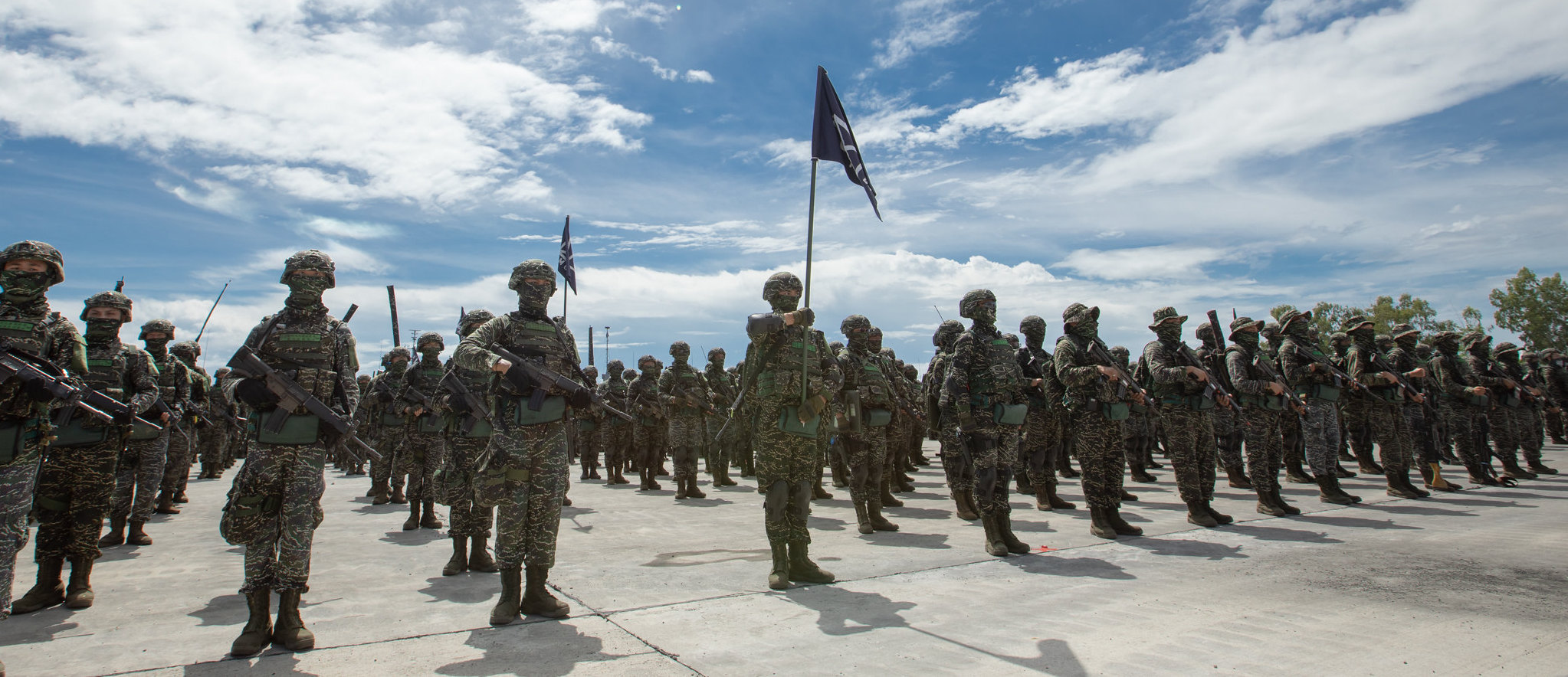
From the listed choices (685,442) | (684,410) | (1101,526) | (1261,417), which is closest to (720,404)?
(684,410)

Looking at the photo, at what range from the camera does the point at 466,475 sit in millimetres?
6492

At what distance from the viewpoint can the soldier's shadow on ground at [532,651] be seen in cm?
354

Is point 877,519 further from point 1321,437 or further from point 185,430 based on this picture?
point 185,430

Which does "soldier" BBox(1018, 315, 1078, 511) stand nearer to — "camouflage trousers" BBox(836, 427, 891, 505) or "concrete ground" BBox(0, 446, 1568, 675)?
"concrete ground" BBox(0, 446, 1568, 675)


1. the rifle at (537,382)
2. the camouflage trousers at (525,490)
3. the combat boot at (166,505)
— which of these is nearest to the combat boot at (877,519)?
the rifle at (537,382)

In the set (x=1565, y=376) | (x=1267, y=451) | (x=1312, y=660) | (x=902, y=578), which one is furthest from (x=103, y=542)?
(x=1565, y=376)

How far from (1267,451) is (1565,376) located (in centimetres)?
1180

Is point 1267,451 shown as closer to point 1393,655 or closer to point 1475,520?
point 1475,520

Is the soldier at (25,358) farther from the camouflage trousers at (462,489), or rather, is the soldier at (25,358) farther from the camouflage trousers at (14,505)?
the camouflage trousers at (462,489)

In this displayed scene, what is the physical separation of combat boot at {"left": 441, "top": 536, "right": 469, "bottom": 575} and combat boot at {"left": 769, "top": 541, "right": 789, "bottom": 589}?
8.67ft

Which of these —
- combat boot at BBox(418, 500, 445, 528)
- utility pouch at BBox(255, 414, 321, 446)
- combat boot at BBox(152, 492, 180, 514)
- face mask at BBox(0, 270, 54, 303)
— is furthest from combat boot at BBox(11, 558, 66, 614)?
combat boot at BBox(152, 492, 180, 514)

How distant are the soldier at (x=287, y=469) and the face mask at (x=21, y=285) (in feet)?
4.97

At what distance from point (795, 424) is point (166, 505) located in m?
9.44

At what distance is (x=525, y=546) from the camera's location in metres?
4.65
